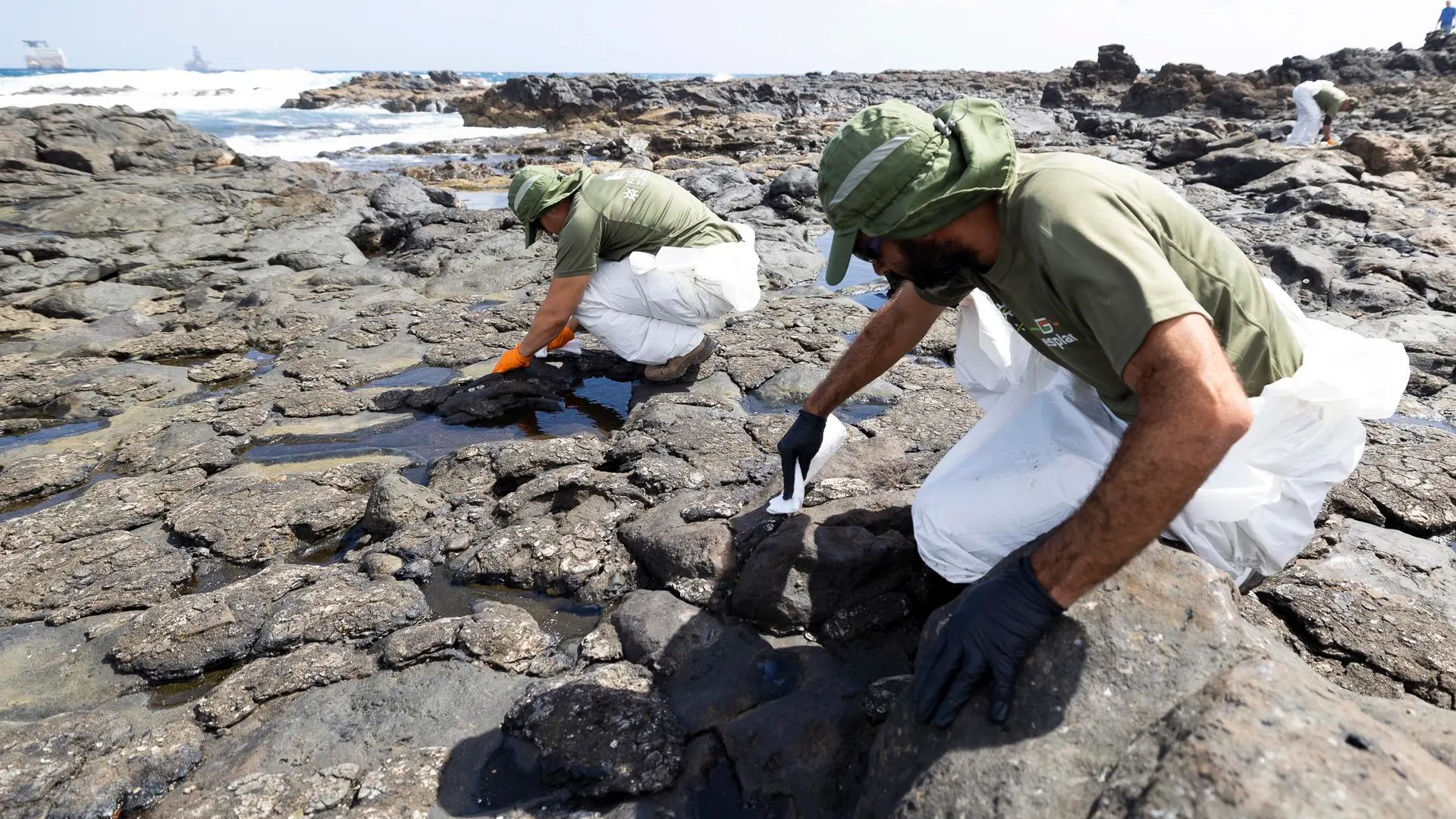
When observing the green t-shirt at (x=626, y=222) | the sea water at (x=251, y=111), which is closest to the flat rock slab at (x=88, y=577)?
the green t-shirt at (x=626, y=222)

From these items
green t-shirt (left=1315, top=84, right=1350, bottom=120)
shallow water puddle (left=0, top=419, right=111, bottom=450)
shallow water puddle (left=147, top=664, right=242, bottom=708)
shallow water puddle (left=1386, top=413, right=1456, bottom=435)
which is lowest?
shallow water puddle (left=0, top=419, right=111, bottom=450)

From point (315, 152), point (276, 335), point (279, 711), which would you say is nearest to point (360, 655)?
point (279, 711)

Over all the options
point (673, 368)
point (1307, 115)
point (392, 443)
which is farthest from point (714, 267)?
point (1307, 115)

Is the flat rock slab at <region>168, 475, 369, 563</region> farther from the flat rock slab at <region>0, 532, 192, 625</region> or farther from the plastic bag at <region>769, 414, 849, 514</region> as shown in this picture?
the plastic bag at <region>769, 414, 849, 514</region>

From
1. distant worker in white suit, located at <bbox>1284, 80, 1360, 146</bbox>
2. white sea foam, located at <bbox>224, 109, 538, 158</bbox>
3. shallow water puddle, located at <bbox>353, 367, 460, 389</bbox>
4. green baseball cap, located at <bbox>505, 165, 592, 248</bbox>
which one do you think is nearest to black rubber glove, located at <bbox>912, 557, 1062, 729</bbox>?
green baseball cap, located at <bbox>505, 165, 592, 248</bbox>

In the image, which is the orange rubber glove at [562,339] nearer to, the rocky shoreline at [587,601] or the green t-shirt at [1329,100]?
the rocky shoreline at [587,601]

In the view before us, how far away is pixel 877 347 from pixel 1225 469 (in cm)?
96

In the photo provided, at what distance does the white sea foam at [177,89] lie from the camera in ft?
116

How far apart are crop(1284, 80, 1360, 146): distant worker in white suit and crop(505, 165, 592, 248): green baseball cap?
53.0 ft

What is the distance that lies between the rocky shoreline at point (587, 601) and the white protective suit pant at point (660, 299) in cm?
26

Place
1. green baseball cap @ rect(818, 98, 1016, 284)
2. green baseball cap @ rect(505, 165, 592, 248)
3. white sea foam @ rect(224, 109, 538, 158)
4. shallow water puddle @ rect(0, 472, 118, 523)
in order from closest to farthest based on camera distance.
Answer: green baseball cap @ rect(818, 98, 1016, 284), shallow water puddle @ rect(0, 472, 118, 523), green baseball cap @ rect(505, 165, 592, 248), white sea foam @ rect(224, 109, 538, 158)

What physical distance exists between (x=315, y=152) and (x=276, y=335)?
21.2 m

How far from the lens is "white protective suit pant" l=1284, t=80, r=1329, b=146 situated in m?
14.8

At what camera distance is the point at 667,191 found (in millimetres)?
4418
